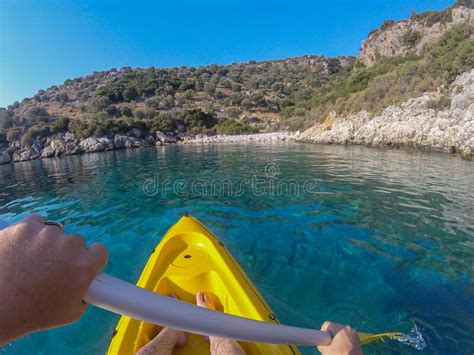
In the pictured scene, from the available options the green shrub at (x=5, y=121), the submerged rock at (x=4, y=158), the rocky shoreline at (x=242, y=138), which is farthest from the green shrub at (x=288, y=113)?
the green shrub at (x=5, y=121)

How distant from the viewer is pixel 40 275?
0.68 metres

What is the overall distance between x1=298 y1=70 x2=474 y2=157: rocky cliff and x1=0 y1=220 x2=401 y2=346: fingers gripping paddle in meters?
18.1

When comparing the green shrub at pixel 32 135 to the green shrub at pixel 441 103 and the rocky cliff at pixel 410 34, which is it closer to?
the green shrub at pixel 441 103

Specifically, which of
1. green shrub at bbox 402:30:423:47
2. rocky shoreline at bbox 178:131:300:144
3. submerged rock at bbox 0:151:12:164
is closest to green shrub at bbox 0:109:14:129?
submerged rock at bbox 0:151:12:164

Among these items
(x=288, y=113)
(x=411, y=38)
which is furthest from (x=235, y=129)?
(x=411, y=38)

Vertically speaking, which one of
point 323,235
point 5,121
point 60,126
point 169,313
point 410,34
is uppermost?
point 410,34

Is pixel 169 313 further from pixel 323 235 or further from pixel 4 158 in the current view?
pixel 4 158

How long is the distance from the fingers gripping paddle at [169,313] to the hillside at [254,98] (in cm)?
2427

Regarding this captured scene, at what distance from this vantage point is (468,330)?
3029mm

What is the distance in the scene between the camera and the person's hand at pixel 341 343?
1466 millimetres

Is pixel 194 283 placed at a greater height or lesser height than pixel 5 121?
lesser

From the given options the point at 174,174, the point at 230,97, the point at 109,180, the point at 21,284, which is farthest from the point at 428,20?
the point at 21,284

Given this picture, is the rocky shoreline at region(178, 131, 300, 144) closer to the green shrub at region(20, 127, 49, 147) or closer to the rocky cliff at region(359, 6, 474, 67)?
the green shrub at region(20, 127, 49, 147)

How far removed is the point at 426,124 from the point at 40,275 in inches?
920
